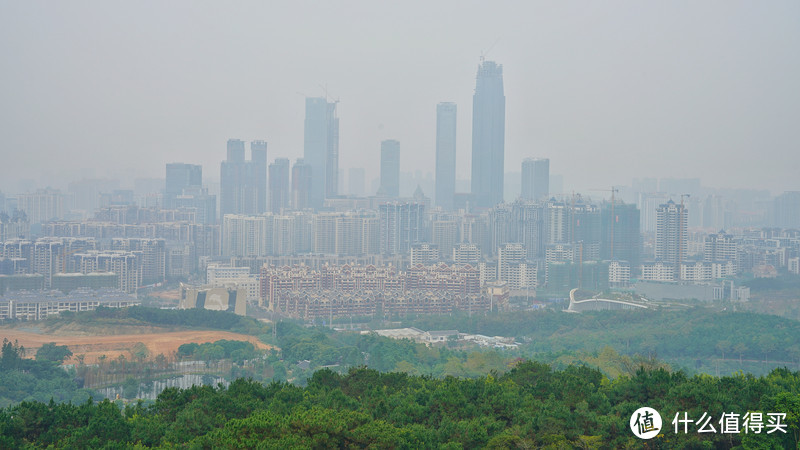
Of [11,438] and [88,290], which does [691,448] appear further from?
[88,290]

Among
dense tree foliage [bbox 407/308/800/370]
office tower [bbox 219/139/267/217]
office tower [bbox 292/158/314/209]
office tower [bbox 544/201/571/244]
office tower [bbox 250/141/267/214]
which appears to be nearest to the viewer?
dense tree foliage [bbox 407/308/800/370]

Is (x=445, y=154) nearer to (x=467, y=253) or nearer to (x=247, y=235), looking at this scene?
(x=467, y=253)

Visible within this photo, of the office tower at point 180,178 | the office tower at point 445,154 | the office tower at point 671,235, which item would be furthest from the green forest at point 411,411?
the office tower at point 445,154

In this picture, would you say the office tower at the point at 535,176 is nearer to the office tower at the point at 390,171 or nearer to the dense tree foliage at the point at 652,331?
the office tower at the point at 390,171

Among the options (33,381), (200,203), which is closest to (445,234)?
(200,203)

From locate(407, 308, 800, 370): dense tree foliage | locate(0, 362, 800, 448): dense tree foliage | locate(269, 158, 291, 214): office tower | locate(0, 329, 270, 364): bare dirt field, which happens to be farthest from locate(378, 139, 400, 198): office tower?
locate(0, 362, 800, 448): dense tree foliage

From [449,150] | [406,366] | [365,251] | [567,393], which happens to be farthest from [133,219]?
[567,393]

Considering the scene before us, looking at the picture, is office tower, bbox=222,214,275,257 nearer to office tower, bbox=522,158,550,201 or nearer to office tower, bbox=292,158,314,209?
office tower, bbox=292,158,314,209
